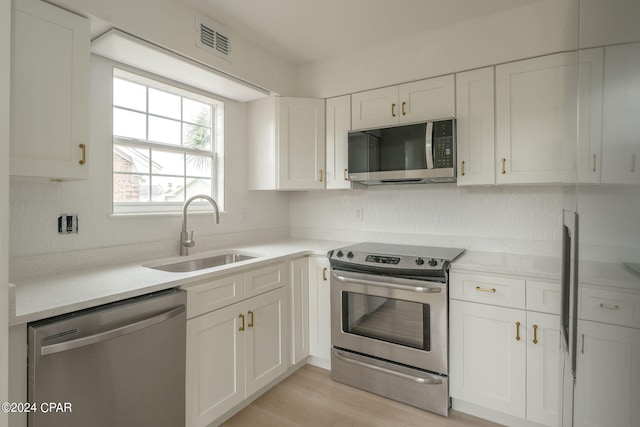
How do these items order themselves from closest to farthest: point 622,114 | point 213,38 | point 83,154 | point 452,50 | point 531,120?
point 622,114 → point 83,154 → point 531,120 → point 213,38 → point 452,50

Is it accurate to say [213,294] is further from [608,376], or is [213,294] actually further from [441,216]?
[441,216]

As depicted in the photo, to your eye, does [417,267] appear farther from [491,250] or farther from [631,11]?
[631,11]

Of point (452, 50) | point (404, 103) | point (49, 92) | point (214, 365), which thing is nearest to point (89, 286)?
point (214, 365)

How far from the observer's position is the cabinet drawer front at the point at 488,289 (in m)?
1.87

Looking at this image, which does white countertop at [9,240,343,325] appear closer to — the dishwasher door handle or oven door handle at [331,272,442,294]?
the dishwasher door handle

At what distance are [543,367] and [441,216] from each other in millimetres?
1255

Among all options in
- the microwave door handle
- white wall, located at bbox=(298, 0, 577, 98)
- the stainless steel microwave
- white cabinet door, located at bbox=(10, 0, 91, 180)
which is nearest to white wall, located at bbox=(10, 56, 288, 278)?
white cabinet door, located at bbox=(10, 0, 91, 180)

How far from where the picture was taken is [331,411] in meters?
2.09

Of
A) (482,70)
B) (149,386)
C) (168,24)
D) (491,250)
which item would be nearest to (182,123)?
(168,24)

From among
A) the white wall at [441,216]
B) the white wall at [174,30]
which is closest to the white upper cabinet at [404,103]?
the white wall at [441,216]

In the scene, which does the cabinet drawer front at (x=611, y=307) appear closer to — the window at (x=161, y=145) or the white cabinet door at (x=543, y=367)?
the white cabinet door at (x=543, y=367)

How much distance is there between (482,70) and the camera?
2.23 meters

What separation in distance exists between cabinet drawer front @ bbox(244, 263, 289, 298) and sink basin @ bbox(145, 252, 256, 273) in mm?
321

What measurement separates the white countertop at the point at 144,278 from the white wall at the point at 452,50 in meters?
1.29
